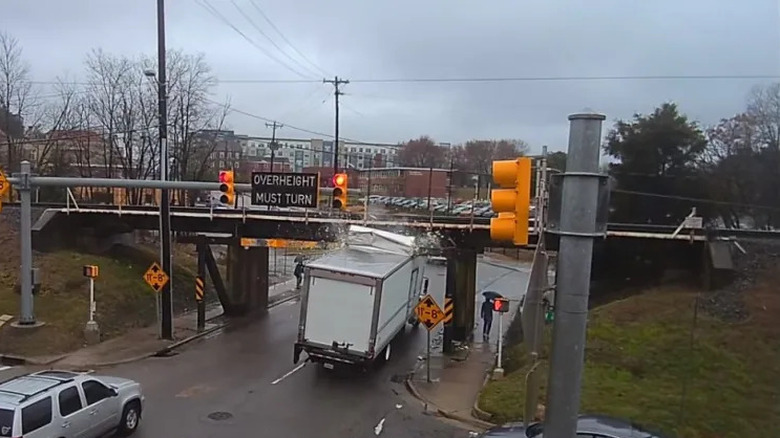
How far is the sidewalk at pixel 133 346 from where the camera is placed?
822 inches

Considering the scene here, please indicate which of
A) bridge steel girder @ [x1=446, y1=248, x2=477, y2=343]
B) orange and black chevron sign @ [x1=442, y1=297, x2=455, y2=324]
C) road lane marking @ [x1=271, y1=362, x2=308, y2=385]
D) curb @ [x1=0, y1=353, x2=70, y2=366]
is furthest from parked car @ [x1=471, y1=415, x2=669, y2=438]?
curb @ [x1=0, y1=353, x2=70, y2=366]

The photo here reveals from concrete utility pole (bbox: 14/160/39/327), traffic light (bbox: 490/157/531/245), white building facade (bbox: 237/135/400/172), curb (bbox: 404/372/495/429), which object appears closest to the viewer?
traffic light (bbox: 490/157/531/245)

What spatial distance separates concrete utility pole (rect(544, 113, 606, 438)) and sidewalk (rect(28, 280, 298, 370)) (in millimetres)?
19453

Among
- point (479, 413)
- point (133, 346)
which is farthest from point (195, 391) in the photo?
point (479, 413)

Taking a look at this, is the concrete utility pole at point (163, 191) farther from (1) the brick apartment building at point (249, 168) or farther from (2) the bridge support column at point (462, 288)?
(1) the brick apartment building at point (249, 168)

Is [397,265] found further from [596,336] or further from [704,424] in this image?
[704,424]

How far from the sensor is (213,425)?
1523 centimetres

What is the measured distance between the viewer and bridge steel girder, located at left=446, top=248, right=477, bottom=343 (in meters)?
25.8

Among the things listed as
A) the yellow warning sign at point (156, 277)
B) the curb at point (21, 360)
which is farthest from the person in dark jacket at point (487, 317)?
the curb at point (21, 360)

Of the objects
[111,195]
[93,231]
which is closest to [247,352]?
[93,231]

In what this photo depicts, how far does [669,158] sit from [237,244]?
59.3 feet

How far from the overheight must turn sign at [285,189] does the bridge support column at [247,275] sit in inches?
538

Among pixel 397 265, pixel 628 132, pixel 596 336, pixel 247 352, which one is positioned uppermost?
pixel 628 132

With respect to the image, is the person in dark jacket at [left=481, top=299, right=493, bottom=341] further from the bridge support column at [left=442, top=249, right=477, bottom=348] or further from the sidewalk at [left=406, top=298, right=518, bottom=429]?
the sidewalk at [left=406, top=298, right=518, bottom=429]
